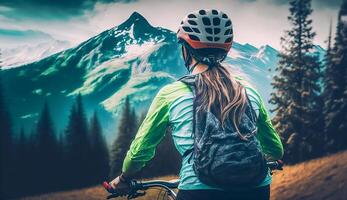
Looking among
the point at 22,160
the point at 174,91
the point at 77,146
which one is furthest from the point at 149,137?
the point at 22,160

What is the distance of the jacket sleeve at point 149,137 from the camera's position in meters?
4.00

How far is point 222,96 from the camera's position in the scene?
3.96 meters

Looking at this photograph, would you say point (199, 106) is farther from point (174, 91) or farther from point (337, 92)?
point (337, 92)

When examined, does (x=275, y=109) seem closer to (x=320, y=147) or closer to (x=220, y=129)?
(x=320, y=147)

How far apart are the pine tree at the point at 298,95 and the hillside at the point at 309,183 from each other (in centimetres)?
31

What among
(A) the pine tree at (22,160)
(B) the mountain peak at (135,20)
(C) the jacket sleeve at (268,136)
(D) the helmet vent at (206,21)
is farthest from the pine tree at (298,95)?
(D) the helmet vent at (206,21)

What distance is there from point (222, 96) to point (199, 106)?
14 centimetres

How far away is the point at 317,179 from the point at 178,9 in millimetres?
4065

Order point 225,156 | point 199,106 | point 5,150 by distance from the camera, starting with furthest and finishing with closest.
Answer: point 5,150
point 199,106
point 225,156

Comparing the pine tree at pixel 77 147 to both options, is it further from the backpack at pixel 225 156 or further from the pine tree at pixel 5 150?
the backpack at pixel 225 156

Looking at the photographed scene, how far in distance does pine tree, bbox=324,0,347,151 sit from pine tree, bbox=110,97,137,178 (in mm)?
3600

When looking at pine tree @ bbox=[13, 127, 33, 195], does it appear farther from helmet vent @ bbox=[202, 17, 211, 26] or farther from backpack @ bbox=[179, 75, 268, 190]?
backpack @ bbox=[179, 75, 268, 190]

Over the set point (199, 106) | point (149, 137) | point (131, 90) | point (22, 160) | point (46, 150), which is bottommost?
point (22, 160)

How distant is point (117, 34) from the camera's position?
10.9 metres
